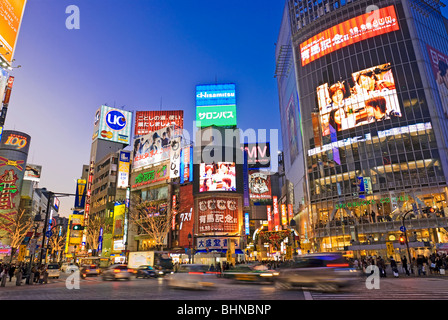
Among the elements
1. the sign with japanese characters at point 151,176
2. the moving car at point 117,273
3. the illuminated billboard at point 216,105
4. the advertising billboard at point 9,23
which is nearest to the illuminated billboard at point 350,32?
the illuminated billboard at point 216,105

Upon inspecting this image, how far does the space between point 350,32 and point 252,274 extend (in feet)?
187

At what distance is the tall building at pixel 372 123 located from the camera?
51281mm

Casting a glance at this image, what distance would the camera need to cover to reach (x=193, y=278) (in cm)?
1673

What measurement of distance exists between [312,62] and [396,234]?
37916mm

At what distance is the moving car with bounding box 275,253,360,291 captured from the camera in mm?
13838

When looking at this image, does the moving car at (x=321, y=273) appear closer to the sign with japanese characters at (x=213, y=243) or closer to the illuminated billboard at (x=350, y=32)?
the sign with japanese characters at (x=213, y=243)

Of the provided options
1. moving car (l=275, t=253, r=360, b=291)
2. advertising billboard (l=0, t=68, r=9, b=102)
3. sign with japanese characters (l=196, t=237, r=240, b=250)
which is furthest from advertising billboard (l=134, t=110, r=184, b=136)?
moving car (l=275, t=253, r=360, b=291)

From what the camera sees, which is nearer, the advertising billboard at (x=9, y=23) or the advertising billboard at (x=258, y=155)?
the advertising billboard at (x=9, y=23)

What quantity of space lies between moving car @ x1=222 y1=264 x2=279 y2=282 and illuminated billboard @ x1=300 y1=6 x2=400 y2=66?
54.4 metres

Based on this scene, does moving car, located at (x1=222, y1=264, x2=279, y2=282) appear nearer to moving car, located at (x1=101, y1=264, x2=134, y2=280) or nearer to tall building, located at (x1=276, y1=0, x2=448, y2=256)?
moving car, located at (x1=101, y1=264, x2=134, y2=280)

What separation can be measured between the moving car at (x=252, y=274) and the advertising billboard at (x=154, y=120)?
72.2 m

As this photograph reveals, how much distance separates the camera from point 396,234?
2007 inches

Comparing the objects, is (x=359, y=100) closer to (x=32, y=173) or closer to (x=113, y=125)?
(x=113, y=125)
